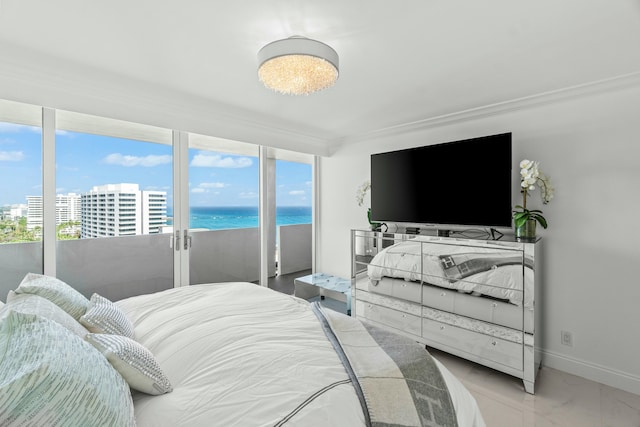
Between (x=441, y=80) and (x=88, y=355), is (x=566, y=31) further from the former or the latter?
(x=88, y=355)

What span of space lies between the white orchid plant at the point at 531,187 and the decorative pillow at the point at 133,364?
9.32ft

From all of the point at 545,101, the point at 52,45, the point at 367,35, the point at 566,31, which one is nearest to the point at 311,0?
the point at 367,35

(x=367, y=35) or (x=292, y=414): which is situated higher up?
(x=367, y=35)

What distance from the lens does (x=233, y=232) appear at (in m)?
3.68

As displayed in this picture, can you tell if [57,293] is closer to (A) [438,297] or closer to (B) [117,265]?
(B) [117,265]

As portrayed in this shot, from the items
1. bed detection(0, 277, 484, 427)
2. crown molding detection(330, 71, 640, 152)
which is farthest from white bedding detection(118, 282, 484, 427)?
Answer: crown molding detection(330, 71, 640, 152)

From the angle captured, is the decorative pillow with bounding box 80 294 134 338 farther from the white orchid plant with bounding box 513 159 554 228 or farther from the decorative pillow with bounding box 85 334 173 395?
the white orchid plant with bounding box 513 159 554 228

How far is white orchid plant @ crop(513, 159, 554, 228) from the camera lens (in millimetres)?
2605

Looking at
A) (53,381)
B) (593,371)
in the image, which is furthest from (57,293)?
(593,371)

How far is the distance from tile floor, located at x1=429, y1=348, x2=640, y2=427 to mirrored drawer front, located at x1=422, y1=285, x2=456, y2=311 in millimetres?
564

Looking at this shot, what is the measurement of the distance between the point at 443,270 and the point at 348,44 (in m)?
2.14

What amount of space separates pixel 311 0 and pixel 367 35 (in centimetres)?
44

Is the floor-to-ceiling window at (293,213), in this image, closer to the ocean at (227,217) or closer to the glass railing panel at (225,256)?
the ocean at (227,217)

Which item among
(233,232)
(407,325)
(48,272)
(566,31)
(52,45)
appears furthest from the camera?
(233,232)
